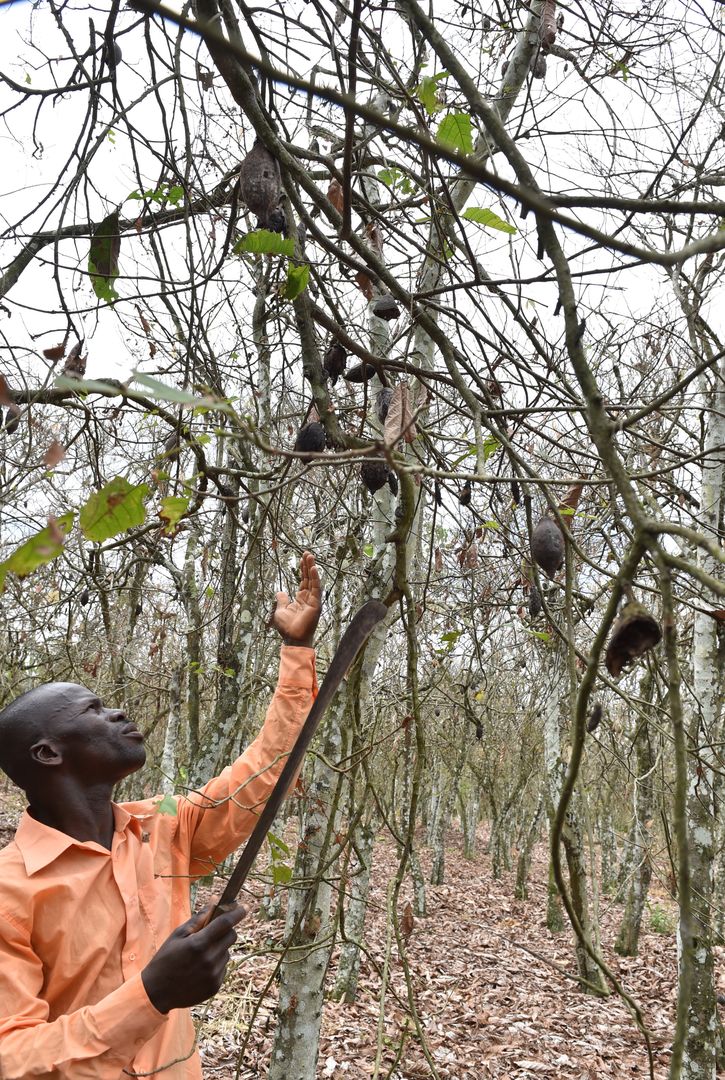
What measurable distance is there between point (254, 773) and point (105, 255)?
142 centimetres

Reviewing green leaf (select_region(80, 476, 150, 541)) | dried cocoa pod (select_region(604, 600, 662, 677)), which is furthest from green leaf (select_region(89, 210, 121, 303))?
dried cocoa pod (select_region(604, 600, 662, 677))

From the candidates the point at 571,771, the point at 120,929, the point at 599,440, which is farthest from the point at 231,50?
the point at 120,929

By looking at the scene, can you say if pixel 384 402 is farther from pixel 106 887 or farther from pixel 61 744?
pixel 106 887

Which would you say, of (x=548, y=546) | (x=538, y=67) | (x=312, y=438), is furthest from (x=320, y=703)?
(x=538, y=67)

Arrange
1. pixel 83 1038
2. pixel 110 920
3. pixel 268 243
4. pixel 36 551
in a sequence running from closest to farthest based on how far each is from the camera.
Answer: pixel 36 551 → pixel 83 1038 → pixel 268 243 → pixel 110 920

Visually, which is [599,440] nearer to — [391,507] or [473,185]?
[391,507]

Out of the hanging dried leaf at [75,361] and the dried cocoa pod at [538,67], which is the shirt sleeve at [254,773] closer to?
the hanging dried leaf at [75,361]

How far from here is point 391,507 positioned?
10.6ft

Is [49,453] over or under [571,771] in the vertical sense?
over

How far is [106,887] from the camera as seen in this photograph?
6.43ft

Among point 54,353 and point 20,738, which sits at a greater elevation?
point 54,353

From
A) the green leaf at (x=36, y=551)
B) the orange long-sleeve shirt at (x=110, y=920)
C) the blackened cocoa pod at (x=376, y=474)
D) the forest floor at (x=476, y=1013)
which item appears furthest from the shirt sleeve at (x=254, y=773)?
the forest floor at (x=476, y=1013)

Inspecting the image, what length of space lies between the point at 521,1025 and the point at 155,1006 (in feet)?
22.3

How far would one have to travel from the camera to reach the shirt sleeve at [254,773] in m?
2.14
